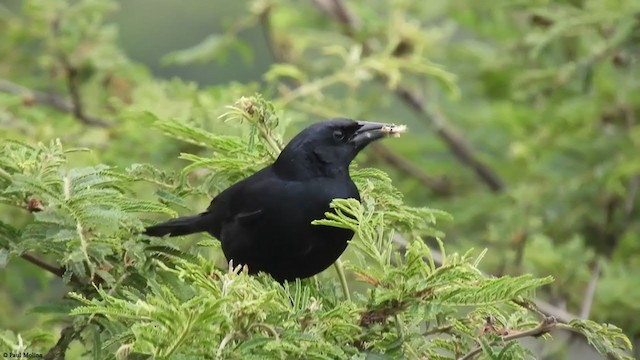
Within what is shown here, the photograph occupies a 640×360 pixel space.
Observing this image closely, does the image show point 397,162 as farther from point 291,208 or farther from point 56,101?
point 291,208

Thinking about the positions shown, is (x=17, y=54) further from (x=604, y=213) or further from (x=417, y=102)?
(x=604, y=213)

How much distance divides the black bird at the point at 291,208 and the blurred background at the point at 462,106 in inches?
28.3

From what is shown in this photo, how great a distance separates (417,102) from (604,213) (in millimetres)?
1401

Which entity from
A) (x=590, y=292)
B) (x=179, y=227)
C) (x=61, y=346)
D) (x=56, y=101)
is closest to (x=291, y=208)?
(x=179, y=227)

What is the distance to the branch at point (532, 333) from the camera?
91.4 inches

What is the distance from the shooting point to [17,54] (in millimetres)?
6523

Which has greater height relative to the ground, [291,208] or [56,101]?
[291,208]

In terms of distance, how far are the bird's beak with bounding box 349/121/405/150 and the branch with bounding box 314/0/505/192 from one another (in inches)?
121

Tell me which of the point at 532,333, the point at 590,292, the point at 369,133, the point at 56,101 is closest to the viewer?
the point at 532,333

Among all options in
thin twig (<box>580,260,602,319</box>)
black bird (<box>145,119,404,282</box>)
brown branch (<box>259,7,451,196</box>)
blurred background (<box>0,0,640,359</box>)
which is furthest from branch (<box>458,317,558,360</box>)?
brown branch (<box>259,7,451,196</box>)

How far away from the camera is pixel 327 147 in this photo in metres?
3.29

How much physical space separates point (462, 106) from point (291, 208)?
464cm

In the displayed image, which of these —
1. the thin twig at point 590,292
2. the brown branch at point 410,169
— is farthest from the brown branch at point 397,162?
the thin twig at point 590,292

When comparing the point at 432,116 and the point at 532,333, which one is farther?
the point at 432,116
